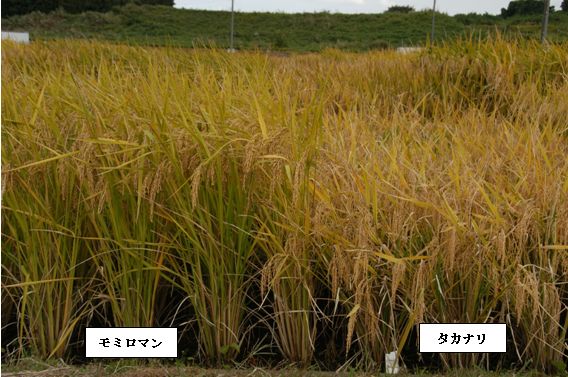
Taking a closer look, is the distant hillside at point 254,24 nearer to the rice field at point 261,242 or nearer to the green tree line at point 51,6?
the green tree line at point 51,6

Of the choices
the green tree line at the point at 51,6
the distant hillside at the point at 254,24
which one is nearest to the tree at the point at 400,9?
the distant hillside at the point at 254,24

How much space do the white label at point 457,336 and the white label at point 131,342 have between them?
69 cm

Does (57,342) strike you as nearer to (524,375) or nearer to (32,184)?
(32,184)

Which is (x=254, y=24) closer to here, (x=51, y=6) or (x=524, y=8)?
(x=51, y=6)

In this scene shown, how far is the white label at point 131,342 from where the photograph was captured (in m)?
1.69

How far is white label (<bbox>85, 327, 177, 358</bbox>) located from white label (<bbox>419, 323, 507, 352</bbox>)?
69cm

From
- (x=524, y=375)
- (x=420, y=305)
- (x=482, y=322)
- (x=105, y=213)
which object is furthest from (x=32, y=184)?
(x=524, y=375)

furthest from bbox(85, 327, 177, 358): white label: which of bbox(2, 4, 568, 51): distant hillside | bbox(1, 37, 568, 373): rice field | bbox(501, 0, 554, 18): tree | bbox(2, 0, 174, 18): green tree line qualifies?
bbox(2, 0, 174, 18): green tree line

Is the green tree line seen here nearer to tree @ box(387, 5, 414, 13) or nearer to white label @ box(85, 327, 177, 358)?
tree @ box(387, 5, 414, 13)

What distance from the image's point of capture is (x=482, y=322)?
1.66 meters

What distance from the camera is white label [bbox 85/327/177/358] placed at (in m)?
1.69

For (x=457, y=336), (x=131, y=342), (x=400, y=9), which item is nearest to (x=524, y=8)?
(x=400, y=9)

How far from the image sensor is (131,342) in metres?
1.70

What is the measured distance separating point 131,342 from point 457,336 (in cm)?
89
